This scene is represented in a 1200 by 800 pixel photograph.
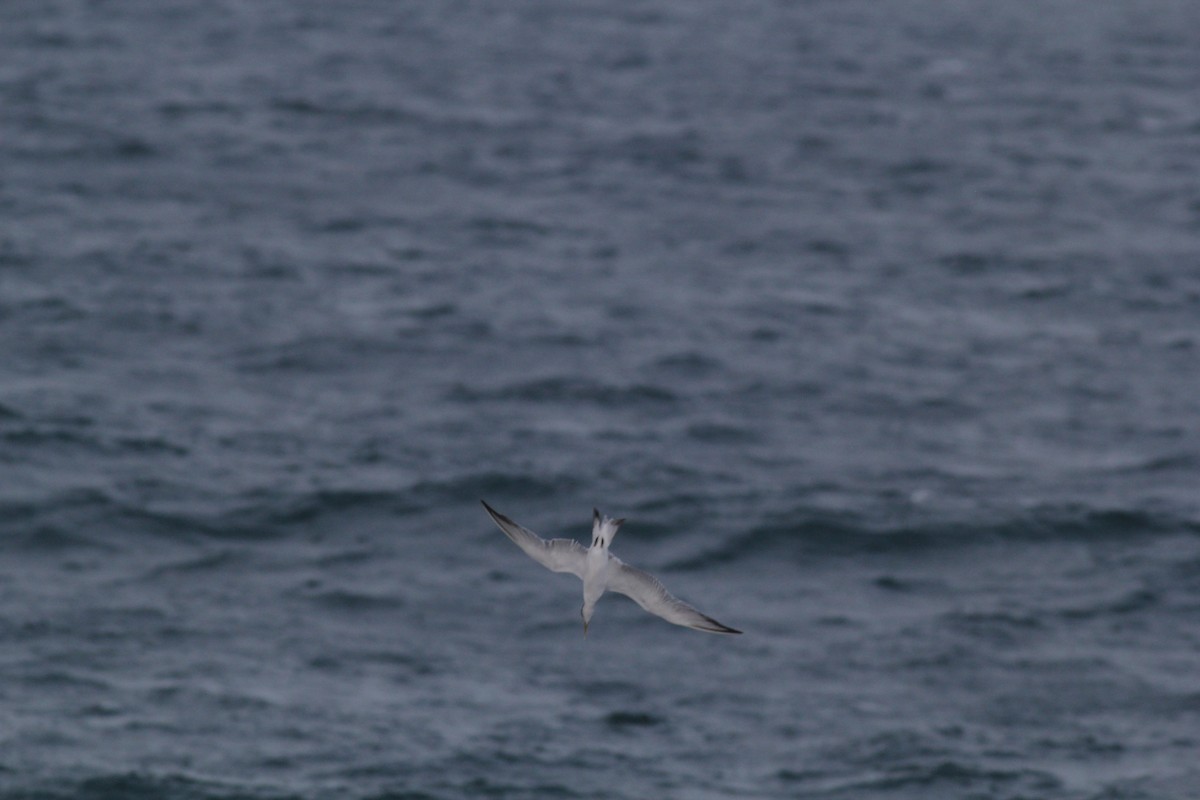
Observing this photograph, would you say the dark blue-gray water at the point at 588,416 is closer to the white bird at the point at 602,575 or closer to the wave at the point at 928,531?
the wave at the point at 928,531

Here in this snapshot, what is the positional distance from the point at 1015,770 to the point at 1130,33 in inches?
2546

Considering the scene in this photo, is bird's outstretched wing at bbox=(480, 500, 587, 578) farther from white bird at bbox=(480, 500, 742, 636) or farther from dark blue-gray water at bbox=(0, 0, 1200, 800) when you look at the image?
dark blue-gray water at bbox=(0, 0, 1200, 800)

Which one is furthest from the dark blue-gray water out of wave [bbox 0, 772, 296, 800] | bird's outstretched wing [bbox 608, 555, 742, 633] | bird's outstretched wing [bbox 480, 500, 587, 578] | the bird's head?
the bird's head

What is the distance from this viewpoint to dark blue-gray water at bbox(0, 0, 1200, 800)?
153 feet

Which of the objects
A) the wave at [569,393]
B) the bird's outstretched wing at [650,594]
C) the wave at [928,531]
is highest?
the bird's outstretched wing at [650,594]

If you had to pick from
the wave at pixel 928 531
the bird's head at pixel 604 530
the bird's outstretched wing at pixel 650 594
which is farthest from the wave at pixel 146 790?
the bird's head at pixel 604 530

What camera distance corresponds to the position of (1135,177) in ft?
273

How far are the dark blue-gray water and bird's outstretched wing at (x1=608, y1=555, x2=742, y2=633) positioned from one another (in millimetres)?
24338

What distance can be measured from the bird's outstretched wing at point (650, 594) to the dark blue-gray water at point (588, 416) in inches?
958

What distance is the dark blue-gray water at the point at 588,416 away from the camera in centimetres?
4669

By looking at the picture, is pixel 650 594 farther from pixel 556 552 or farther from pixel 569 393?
pixel 569 393

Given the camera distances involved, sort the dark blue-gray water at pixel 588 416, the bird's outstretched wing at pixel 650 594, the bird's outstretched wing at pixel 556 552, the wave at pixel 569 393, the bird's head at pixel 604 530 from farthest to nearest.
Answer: the wave at pixel 569 393
the dark blue-gray water at pixel 588 416
the bird's outstretched wing at pixel 650 594
the bird's outstretched wing at pixel 556 552
the bird's head at pixel 604 530

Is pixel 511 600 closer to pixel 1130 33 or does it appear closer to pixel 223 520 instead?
pixel 223 520

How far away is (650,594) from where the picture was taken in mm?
20391
